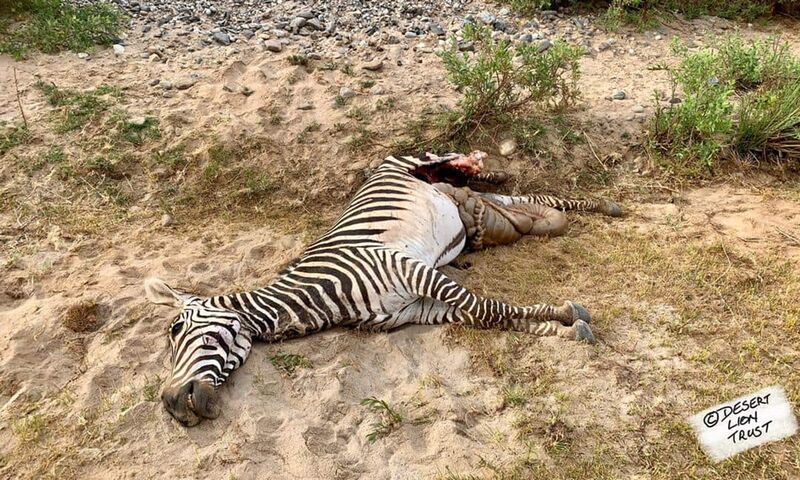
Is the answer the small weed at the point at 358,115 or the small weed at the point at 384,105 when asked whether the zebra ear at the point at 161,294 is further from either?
the small weed at the point at 384,105

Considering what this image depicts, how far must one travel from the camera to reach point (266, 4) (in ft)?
28.4

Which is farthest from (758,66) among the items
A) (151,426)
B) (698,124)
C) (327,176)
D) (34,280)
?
(34,280)

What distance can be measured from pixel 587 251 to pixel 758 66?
344 centimetres

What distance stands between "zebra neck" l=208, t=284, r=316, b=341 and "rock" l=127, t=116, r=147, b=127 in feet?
10.4

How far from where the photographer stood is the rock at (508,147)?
6.21 m

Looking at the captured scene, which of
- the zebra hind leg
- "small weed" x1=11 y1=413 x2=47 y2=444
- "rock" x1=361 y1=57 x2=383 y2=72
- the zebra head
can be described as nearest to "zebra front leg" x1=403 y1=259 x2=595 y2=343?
the zebra head

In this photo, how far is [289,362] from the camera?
4082mm

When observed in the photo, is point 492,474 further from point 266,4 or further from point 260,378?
point 266,4

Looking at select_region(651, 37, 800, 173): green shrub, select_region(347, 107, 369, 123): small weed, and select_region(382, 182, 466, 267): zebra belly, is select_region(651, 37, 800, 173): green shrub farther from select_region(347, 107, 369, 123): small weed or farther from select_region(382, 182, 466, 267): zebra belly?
select_region(347, 107, 369, 123): small weed

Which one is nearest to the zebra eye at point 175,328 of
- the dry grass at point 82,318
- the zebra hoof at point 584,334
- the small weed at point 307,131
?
the dry grass at point 82,318

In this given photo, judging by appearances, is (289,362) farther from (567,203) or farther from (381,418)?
(567,203)

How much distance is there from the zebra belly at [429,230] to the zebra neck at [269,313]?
92 cm

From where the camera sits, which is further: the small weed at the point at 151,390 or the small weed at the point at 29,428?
the small weed at the point at 151,390

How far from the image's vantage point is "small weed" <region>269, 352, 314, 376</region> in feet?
13.3
